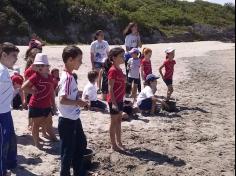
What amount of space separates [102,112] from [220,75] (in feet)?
27.7

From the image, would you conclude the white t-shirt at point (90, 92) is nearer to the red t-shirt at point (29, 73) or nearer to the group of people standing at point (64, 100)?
the group of people standing at point (64, 100)

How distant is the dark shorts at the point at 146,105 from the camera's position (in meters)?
10.5

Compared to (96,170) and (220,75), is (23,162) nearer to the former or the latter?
(96,170)

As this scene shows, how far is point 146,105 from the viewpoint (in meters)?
10.5

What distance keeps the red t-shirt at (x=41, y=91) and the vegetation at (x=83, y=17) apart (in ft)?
63.6

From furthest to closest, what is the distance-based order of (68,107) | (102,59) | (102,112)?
(102,59)
(102,112)
(68,107)

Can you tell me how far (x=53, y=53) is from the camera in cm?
2130

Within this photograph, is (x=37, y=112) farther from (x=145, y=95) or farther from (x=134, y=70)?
(x=134, y=70)

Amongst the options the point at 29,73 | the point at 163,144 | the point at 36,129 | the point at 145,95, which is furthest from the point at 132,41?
the point at 36,129

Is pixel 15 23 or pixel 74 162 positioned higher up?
pixel 15 23

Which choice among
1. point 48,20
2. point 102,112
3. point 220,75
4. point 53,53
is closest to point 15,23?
point 48,20

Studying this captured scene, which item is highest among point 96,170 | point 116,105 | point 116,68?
point 116,68

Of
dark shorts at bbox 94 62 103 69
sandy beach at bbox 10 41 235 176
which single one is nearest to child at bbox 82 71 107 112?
sandy beach at bbox 10 41 235 176

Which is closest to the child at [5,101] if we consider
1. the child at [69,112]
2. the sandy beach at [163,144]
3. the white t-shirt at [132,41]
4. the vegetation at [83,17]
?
the child at [69,112]
